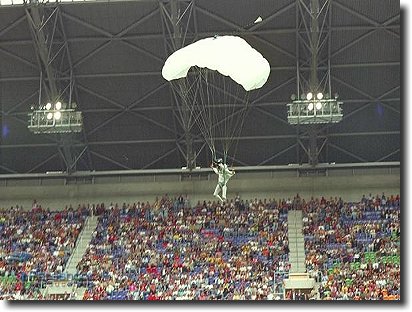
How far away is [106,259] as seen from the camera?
34844mm

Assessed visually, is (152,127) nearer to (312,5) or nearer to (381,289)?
(312,5)

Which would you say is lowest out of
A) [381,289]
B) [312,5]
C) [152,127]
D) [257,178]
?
[381,289]

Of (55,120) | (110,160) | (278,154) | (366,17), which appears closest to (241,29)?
(366,17)

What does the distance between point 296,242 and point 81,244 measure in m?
11.1

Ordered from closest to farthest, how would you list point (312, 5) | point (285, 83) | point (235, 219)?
point (312, 5) < point (285, 83) < point (235, 219)

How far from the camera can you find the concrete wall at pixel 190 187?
3875 cm

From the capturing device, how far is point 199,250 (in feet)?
114

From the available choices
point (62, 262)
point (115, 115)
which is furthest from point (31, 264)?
point (115, 115)

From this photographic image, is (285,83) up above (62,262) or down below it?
above

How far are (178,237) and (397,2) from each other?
1537 cm

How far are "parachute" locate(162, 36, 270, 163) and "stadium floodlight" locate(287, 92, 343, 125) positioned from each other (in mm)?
2330

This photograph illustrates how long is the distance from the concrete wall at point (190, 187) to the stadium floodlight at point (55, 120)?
25.0 feet

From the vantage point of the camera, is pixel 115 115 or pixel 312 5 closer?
pixel 312 5

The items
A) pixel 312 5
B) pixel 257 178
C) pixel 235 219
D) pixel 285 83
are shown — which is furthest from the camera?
pixel 257 178
